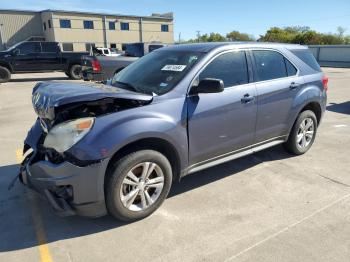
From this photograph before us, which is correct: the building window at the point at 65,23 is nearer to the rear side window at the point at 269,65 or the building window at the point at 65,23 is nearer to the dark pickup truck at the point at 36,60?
the dark pickup truck at the point at 36,60

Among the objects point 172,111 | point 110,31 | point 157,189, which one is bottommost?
point 157,189

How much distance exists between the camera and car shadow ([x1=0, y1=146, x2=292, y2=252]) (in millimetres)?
3002

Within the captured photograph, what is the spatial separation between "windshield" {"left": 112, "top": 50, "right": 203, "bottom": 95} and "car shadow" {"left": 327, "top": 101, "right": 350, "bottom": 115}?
6.44 meters

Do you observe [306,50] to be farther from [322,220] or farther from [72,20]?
[72,20]

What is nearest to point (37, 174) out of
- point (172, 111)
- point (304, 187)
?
point (172, 111)

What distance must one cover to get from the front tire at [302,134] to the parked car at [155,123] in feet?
0.57

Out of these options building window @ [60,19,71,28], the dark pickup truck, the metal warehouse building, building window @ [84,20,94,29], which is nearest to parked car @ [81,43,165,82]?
the dark pickup truck

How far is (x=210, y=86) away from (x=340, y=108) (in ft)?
23.9

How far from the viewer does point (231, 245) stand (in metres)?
2.87

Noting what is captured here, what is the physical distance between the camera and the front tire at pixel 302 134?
4.85 metres

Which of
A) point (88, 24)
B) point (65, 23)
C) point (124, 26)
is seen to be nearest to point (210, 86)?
point (65, 23)

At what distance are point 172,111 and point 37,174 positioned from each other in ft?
4.74

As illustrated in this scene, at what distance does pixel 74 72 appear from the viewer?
16781 millimetres

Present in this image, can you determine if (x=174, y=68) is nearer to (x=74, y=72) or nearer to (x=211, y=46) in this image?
(x=211, y=46)
